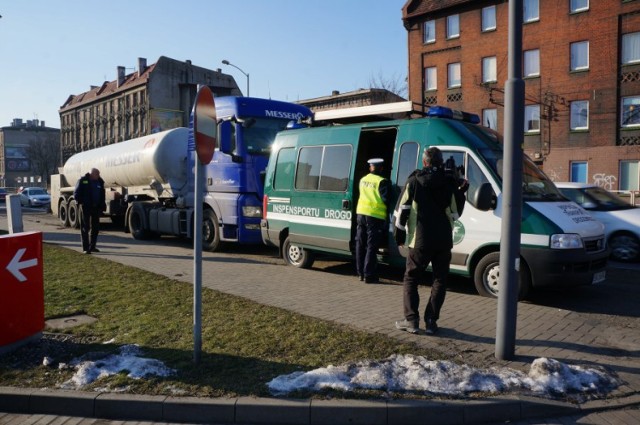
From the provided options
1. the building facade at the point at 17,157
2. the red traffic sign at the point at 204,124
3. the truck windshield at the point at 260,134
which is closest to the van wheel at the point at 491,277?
the red traffic sign at the point at 204,124

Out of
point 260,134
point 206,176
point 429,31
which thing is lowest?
point 206,176

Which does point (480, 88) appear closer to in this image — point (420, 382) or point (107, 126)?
point (420, 382)

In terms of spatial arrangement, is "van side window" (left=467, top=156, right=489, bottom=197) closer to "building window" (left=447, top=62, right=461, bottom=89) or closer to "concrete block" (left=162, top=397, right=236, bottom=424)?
"concrete block" (left=162, top=397, right=236, bottom=424)

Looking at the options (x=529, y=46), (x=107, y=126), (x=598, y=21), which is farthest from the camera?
(x=107, y=126)

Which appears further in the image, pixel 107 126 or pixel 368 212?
pixel 107 126

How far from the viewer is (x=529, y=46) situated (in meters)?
32.2

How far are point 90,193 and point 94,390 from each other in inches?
341

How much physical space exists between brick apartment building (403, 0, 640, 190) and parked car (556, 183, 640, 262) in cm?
1875

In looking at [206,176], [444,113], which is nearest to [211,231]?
[206,176]

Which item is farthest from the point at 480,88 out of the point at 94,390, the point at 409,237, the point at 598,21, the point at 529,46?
the point at 94,390

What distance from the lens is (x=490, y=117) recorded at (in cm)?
3403

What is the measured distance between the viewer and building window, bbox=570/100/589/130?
3019 cm

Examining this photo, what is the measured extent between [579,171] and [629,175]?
2.56 metres

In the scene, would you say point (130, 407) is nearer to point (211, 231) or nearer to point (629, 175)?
point (211, 231)
